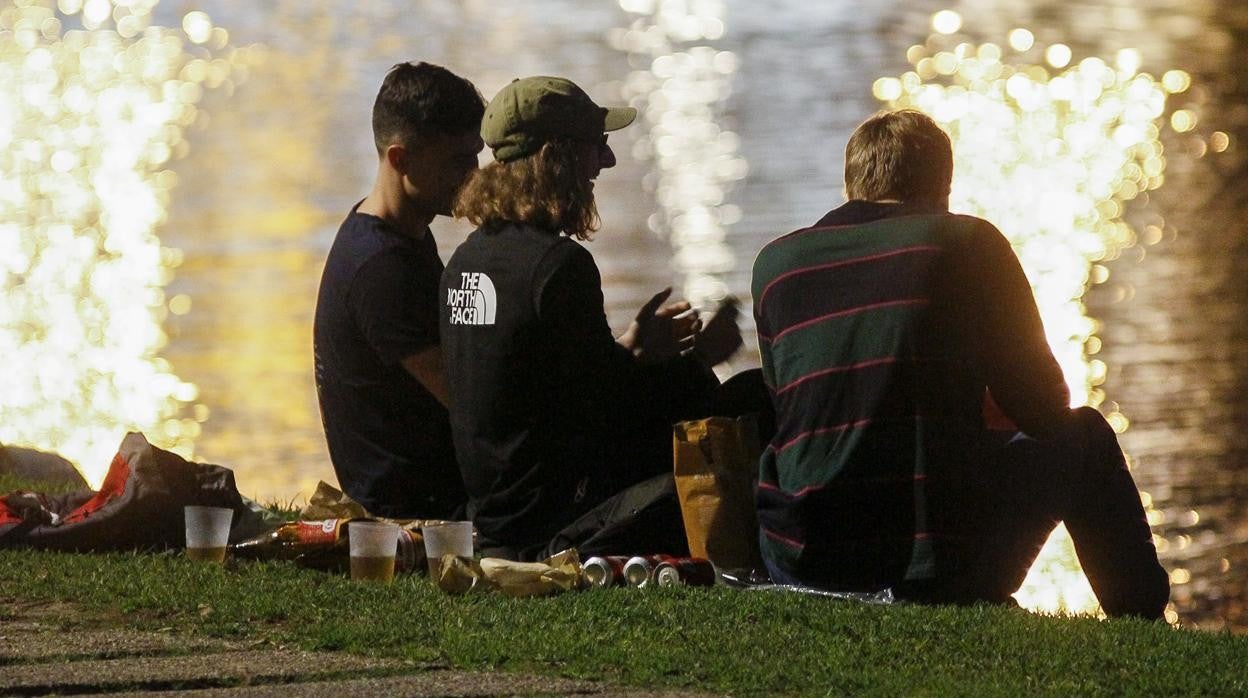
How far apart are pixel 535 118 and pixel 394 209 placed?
0.56m

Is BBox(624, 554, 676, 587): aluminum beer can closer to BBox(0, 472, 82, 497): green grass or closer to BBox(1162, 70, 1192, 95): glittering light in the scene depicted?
BBox(0, 472, 82, 497): green grass

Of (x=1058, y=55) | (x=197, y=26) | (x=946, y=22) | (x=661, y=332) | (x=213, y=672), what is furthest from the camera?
(x=197, y=26)

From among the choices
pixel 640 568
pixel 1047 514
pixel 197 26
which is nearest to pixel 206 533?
pixel 640 568

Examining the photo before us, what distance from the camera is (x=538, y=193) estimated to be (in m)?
4.98

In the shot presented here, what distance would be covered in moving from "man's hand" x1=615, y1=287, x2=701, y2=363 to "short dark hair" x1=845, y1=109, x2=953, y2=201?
0.64 m

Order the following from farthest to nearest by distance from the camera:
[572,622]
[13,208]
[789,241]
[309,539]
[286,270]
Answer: [13,208], [286,270], [309,539], [789,241], [572,622]

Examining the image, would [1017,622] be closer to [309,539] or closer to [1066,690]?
[1066,690]

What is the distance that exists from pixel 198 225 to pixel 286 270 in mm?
2653

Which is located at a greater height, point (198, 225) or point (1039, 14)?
point (1039, 14)

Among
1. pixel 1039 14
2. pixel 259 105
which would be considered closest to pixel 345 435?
pixel 259 105

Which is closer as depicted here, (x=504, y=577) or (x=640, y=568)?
(x=504, y=577)

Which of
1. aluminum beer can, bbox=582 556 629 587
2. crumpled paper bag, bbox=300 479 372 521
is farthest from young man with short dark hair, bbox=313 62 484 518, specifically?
aluminum beer can, bbox=582 556 629 587

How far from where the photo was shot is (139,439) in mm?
5367

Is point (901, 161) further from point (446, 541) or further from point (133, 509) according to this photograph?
point (133, 509)
